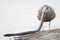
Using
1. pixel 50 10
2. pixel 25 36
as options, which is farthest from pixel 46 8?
pixel 25 36

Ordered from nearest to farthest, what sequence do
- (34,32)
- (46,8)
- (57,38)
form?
(57,38), (34,32), (46,8)

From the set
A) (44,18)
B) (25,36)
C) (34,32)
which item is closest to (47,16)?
(44,18)

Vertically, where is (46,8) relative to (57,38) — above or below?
above

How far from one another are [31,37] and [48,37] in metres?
0.48

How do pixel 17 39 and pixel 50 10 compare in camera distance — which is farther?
pixel 50 10

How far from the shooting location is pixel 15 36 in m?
5.25

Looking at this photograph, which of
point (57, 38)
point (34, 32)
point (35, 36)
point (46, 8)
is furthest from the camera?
point (46, 8)

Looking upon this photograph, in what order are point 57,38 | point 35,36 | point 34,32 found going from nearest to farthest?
point 57,38
point 35,36
point 34,32

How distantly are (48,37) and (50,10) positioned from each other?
6.96 feet

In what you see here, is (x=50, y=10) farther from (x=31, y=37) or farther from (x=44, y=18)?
(x=31, y=37)

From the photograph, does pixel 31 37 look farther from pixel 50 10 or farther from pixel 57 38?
pixel 50 10

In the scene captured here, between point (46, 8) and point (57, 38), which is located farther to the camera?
point (46, 8)

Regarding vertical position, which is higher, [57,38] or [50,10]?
[50,10]

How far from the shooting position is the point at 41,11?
7.22m
